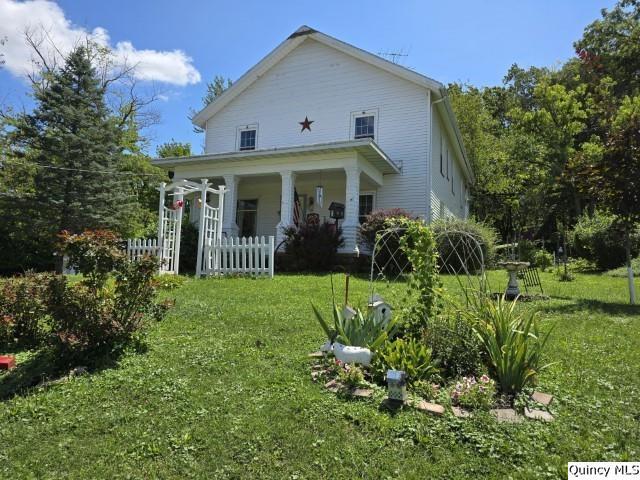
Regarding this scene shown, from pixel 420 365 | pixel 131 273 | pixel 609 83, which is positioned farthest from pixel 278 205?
pixel 609 83

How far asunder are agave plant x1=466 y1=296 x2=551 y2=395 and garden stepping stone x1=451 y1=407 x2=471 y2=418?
1.75 feet

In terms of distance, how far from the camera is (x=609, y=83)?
2512 cm

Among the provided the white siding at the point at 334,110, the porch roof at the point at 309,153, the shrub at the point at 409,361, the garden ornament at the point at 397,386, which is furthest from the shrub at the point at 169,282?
the white siding at the point at 334,110

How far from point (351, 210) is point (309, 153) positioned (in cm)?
211

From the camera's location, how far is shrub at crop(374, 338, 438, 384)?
12.0 ft

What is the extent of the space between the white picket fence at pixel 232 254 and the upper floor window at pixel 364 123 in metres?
6.86

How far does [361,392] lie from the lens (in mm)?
3496

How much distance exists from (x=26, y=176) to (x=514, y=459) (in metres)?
22.3

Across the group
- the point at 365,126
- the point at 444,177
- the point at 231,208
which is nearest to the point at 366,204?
the point at 365,126

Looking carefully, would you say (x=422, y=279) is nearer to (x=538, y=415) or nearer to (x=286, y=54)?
(x=538, y=415)

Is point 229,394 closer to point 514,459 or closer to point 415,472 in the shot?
point 415,472

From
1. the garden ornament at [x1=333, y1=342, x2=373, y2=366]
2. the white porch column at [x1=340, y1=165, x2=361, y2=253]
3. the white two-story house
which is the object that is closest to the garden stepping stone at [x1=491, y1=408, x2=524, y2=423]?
the garden ornament at [x1=333, y1=342, x2=373, y2=366]

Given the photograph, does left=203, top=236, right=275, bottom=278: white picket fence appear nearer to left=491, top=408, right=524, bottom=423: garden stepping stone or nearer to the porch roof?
the porch roof

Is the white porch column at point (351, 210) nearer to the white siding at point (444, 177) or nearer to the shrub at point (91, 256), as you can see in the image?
the white siding at point (444, 177)
